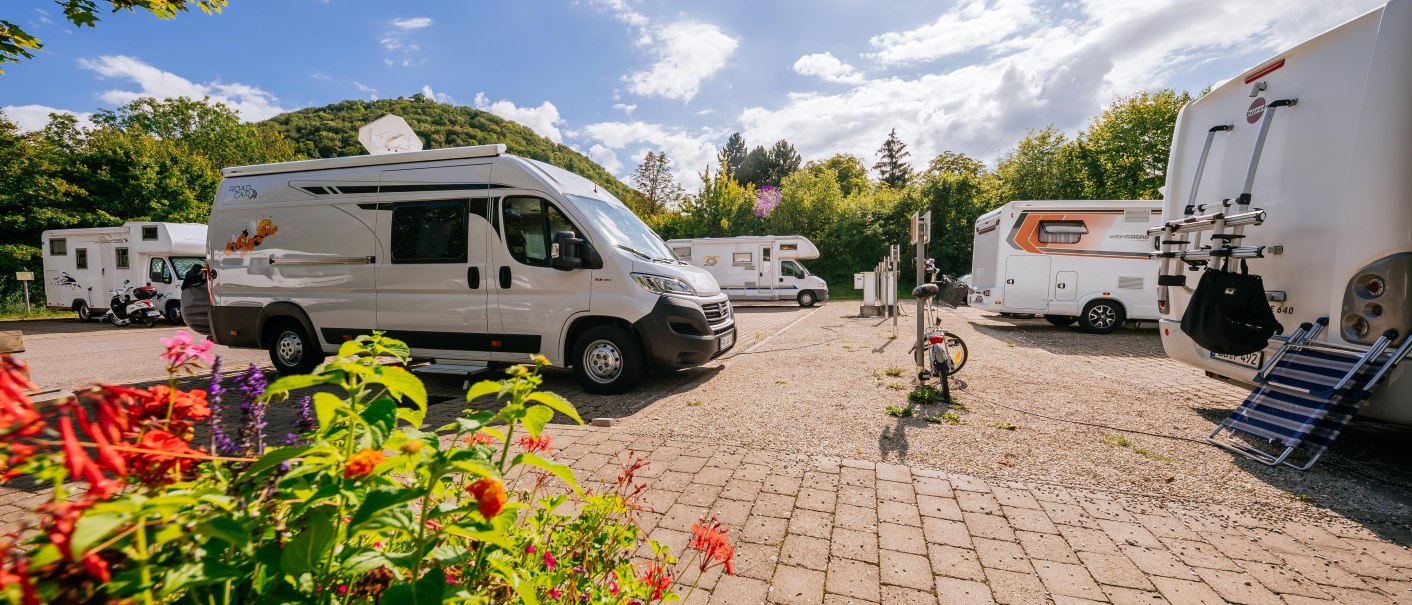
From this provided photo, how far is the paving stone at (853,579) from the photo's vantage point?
213 centimetres

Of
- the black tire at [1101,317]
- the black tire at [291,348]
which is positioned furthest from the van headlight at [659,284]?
the black tire at [1101,317]

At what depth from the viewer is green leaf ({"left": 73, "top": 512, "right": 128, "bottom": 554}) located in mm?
486

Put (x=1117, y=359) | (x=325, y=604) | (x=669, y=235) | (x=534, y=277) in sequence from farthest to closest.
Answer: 1. (x=669, y=235)
2. (x=1117, y=359)
3. (x=534, y=277)
4. (x=325, y=604)

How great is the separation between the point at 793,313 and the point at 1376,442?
42.5 ft

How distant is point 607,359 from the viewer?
5586 mm

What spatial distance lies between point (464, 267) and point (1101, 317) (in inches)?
485

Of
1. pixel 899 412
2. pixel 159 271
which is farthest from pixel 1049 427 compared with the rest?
pixel 159 271

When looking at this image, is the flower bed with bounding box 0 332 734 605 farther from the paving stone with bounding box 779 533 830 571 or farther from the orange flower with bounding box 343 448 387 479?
the paving stone with bounding box 779 533 830 571

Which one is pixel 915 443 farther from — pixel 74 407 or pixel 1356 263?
pixel 74 407

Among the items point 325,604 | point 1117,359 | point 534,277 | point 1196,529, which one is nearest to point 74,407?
point 325,604

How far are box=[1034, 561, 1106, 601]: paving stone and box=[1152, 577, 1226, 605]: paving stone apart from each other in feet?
0.83

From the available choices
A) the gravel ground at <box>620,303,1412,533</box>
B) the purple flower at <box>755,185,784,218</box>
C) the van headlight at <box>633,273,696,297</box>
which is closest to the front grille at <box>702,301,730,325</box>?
the van headlight at <box>633,273,696,297</box>

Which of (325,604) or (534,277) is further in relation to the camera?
(534,277)

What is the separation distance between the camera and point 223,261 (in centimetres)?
666
